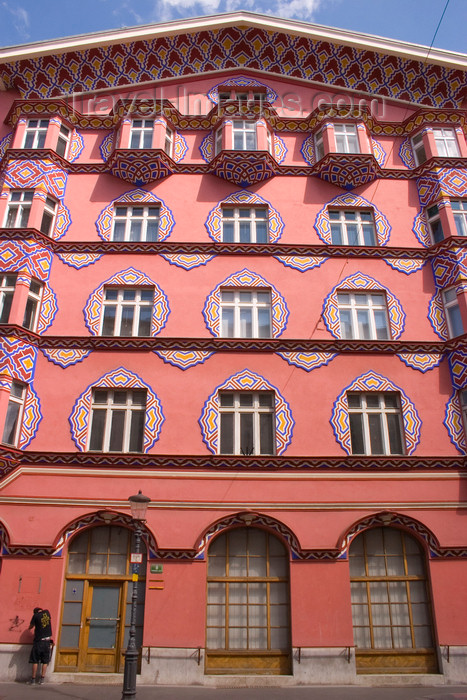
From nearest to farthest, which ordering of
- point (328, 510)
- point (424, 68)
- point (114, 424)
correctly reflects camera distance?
point (328, 510), point (114, 424), point (424, 68)

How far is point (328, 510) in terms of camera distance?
17.3 m

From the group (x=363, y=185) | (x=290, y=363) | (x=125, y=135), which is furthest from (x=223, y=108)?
(x=290, y=363)

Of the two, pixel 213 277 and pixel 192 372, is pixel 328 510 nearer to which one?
pixel 192 372

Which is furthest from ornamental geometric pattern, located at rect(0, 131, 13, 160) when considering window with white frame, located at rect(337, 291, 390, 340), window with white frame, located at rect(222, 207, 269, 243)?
window with white frame, located at rect(337, 291, 390, 340)

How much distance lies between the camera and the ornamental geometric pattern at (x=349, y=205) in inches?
846

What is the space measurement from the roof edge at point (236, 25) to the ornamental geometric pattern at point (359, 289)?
35.8ft

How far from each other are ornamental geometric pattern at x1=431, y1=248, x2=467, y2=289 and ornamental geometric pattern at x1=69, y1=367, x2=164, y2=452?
10998 mm

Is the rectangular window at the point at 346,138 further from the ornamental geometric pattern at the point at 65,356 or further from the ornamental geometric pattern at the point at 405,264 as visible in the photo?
the ornamental geometric pattern at the point at 65,356

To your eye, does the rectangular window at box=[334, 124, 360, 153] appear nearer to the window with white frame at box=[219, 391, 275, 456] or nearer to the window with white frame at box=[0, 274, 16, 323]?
the window with white frame at box=[219, 391, 275, 456]

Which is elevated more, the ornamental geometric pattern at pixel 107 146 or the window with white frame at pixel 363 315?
the ornamental geometric pattern at pixel 107 146

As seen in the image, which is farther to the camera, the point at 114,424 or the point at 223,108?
the point at 223,108

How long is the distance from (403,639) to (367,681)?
166 cm

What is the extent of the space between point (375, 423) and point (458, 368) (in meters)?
3.38

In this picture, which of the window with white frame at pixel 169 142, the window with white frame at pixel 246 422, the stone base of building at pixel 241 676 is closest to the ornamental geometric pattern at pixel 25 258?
the window with white frame at pixel 169 142
